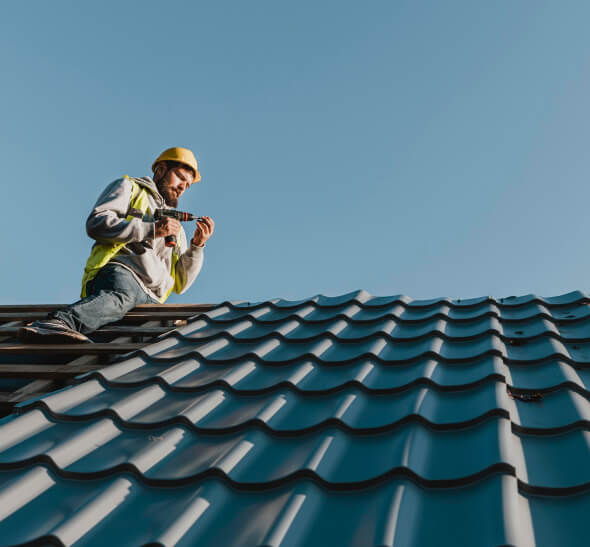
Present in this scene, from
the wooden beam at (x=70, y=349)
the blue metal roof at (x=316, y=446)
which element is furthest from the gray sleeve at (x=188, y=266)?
the blue metal roof at (x=316, y=446)

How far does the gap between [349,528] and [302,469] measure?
10.6 inches

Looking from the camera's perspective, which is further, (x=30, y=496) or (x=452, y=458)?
(x=452, y=458)

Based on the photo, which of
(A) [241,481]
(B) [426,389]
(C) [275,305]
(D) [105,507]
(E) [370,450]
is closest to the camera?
(D) [105,507]

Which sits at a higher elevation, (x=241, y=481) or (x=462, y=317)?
(x=462, y=317)

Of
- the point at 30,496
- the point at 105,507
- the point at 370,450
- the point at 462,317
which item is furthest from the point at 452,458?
the point at 462,317

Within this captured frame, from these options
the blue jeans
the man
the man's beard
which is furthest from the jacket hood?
the blue jeans

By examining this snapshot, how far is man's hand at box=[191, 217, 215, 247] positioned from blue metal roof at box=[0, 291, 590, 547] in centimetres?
199

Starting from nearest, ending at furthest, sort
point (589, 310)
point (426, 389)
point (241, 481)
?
point (241, 481) → point (426, 389) → point (589, 310)

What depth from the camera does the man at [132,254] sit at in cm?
369

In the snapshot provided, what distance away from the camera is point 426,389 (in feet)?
7.33

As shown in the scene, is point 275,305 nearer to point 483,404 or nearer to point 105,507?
point 483,404

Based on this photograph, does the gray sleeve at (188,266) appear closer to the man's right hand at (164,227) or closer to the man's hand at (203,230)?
the man's hand at (203,230)

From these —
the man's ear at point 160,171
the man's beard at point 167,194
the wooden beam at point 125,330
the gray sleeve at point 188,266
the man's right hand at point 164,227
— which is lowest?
the wooden beam at point 125,330

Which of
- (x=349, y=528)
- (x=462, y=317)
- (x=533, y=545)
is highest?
(x=462, y=317)
